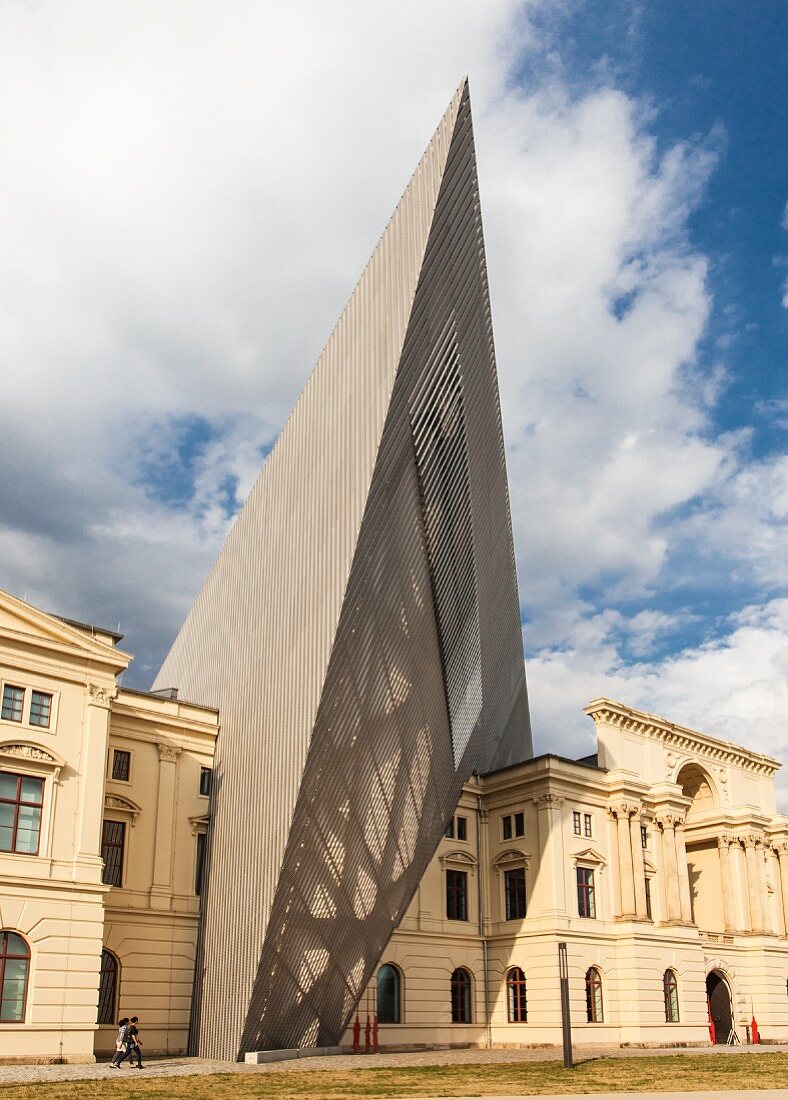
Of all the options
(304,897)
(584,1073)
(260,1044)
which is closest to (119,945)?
(260,1044)

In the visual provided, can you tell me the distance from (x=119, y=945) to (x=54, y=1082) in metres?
14.2

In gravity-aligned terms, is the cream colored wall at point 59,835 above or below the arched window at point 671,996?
above

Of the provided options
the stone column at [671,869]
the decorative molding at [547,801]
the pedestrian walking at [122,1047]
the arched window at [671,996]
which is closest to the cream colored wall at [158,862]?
the pedestrian walking at [122,1047]

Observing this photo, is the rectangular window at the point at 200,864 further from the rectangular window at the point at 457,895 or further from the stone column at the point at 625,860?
the stone column at the point at 625,860

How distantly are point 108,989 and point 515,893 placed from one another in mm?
23555

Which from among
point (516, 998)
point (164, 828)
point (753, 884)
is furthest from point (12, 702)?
point (753, 884)

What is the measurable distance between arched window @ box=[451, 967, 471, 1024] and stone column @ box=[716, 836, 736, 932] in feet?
63.0

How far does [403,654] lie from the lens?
33469mm

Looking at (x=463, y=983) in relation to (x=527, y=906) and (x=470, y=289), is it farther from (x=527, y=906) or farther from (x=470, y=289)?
(x=470, y=289)

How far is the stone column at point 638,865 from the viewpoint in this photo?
52.7m

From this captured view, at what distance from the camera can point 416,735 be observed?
120ft

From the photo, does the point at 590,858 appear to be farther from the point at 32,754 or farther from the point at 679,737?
the point at 32,754

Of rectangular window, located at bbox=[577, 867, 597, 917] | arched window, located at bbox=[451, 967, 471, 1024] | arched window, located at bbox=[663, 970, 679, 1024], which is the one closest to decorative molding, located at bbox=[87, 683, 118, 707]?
arched window, located at bbox=[451, 967, 471, 1024]

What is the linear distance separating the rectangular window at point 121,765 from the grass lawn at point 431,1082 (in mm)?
15017
